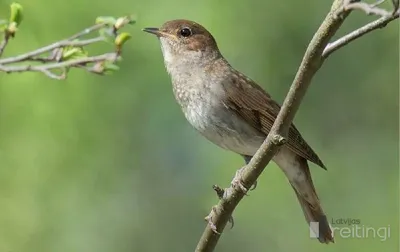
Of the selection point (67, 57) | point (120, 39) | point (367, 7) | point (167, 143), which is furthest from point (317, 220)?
point (167, 143)

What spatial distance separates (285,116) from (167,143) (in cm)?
495

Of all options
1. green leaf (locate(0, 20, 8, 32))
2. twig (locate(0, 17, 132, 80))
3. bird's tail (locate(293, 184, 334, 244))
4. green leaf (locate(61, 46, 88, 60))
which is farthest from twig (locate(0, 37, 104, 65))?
bird's tail (locate(293, 184, 334, 244))

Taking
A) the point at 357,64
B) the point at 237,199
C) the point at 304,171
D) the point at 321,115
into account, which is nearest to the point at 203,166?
the point at 321,115

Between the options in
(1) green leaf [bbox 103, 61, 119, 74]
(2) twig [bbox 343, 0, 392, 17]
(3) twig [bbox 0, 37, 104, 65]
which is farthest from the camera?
(1) green leaf [bbox 103, 61, 119, 74]

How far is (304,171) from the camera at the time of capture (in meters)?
5.51

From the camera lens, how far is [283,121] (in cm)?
371

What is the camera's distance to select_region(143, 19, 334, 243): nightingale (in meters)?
5.16

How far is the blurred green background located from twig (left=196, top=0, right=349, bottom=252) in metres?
3.27

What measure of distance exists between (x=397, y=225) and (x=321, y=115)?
1308mm

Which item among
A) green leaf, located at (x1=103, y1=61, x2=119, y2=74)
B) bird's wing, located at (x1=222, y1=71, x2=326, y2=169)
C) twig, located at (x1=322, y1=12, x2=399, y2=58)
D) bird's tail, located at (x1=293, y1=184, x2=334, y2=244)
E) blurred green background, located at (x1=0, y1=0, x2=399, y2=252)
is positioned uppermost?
blurred green background, located at (x1=0, y1=0, x2=399, y2=252)

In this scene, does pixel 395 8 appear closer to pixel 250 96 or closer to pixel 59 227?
pixel 250 96

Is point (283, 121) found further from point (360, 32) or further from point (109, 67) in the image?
point (109, 67)

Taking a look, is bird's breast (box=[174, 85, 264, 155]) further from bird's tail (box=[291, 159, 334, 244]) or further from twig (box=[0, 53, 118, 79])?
twig (box=[0, 53, 118, 79])

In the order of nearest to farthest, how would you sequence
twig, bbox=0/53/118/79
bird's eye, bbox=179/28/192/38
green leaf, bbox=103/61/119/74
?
twig, bbox=0/53/118/79
green leaf, bbox=103/61/119/74
bird's eye, bbox=179/28/192/38
